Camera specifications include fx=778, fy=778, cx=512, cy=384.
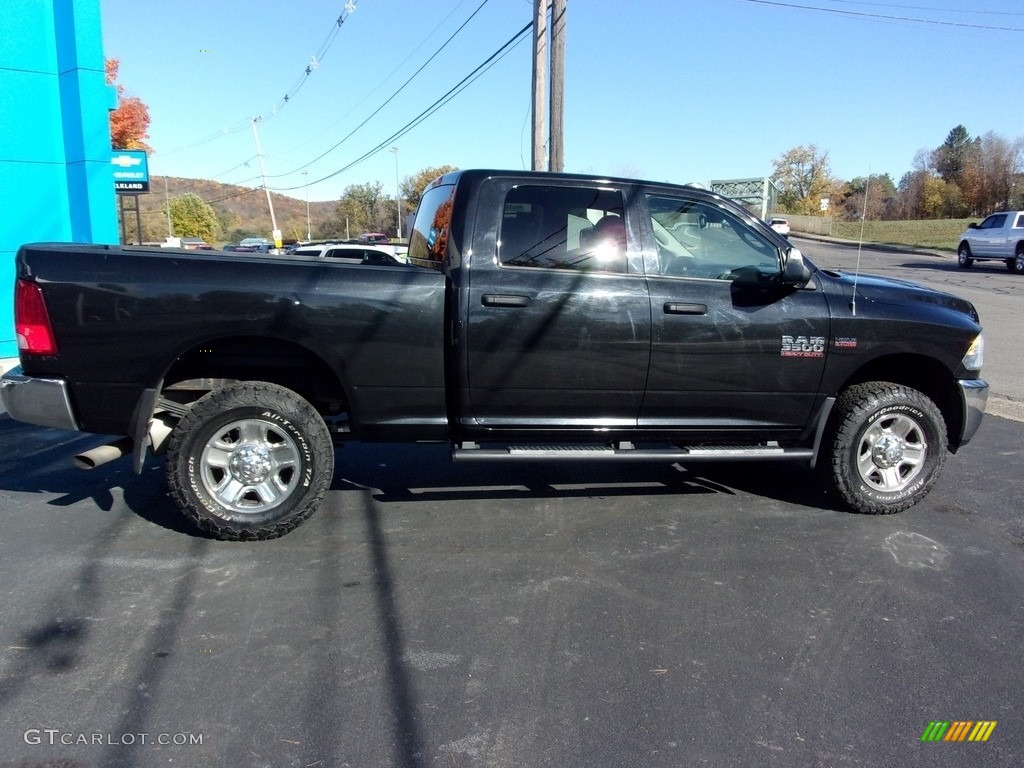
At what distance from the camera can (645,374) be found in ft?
15.0

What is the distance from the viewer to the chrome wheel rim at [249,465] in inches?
170

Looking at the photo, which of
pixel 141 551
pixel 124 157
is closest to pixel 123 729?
pixel 141 551

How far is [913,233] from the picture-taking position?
50625 millimetres

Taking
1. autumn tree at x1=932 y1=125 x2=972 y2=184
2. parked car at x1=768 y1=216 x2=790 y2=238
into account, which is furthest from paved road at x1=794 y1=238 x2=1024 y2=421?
autumn tree at x1=932 y1=125 x2=972 y2=184

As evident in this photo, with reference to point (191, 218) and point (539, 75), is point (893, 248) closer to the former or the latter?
point (539, 75)

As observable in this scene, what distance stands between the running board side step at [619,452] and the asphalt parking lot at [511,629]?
45 cm

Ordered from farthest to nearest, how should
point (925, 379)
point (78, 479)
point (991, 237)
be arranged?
point (991, 237), point (78, 479), point (925, 379)

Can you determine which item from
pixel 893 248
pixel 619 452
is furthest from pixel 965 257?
pixel 619 452

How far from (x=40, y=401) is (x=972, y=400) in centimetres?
547

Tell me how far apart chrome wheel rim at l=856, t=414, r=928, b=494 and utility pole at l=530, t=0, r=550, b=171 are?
9.16 metres

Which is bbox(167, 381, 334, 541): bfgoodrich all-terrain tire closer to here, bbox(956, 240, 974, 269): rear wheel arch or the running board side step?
the running board side step

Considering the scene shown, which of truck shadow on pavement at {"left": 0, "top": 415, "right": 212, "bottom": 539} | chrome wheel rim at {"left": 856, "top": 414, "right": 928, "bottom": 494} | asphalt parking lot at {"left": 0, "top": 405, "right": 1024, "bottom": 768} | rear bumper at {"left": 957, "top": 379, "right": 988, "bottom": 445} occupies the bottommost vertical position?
asphalt parking lot at {"left": 0, "top": 405, "right": 1024, "bottom": 768}

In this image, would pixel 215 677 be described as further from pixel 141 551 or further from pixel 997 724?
pixel 997 724

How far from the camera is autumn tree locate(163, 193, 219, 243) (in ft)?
246
